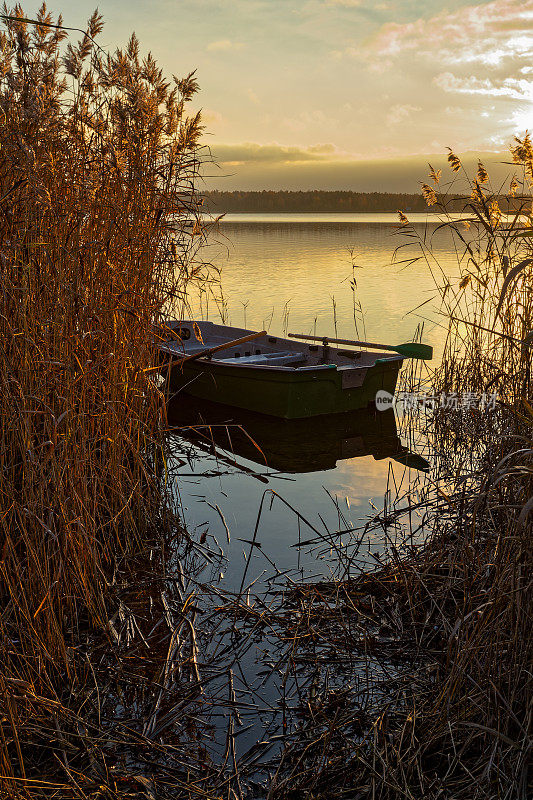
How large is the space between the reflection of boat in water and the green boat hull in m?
0.15

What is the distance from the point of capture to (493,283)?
190 inches

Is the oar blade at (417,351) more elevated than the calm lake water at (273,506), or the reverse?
the oar blade at (417,351)

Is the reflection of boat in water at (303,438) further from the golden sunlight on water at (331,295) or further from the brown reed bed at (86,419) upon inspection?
the brown reed bed at (86,419)

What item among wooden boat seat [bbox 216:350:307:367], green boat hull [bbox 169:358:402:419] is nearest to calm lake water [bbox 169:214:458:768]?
green boat hull [bbox 169:358:402:419]

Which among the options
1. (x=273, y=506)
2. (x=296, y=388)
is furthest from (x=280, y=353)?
(x=273, y=506)

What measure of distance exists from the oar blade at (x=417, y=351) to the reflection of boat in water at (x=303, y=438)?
695 millimetres

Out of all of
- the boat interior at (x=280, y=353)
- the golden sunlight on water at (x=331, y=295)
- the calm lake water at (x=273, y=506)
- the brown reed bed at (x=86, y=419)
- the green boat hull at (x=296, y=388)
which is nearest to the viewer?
the brown reed bed at (x=86, y=419)

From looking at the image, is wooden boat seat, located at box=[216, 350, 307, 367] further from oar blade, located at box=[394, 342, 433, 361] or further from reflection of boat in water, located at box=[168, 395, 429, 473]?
oar blade, located at box=[394, 342, 433, 361]

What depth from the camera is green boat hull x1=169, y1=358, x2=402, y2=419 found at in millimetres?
7414

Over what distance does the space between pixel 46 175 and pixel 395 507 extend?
3.19m

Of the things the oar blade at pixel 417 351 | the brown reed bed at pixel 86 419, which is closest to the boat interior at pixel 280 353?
the oar blade at pixel 417 351

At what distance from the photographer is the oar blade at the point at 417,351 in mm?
7785

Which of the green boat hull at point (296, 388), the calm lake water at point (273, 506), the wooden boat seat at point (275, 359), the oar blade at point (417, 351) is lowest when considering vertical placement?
the calm lake water at point (273, 506)

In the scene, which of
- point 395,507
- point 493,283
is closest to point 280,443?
point 395,507
